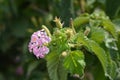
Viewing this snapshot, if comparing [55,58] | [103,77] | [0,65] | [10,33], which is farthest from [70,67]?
[0,65]

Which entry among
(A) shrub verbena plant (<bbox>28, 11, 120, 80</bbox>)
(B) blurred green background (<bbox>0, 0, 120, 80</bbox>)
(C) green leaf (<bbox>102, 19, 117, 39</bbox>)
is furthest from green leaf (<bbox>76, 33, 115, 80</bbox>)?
(B) blurred green background (<bbox>0, 0, 120, 80</bbox>)

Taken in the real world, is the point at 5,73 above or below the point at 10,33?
below

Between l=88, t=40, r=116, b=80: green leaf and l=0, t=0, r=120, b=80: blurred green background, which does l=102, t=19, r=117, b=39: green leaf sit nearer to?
l=88, t=40, r=116, b=80: green leaf

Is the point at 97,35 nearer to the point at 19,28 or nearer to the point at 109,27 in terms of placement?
the point at 109,27

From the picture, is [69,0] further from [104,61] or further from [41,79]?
[41,79]

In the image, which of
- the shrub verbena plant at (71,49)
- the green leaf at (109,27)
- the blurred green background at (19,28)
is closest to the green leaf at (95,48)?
the shrub verbena plant at (71,49)

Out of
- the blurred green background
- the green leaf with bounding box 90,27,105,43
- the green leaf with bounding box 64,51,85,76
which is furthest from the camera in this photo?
the blurred green background

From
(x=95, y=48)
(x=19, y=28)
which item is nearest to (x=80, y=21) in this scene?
(x=95, y=48)
